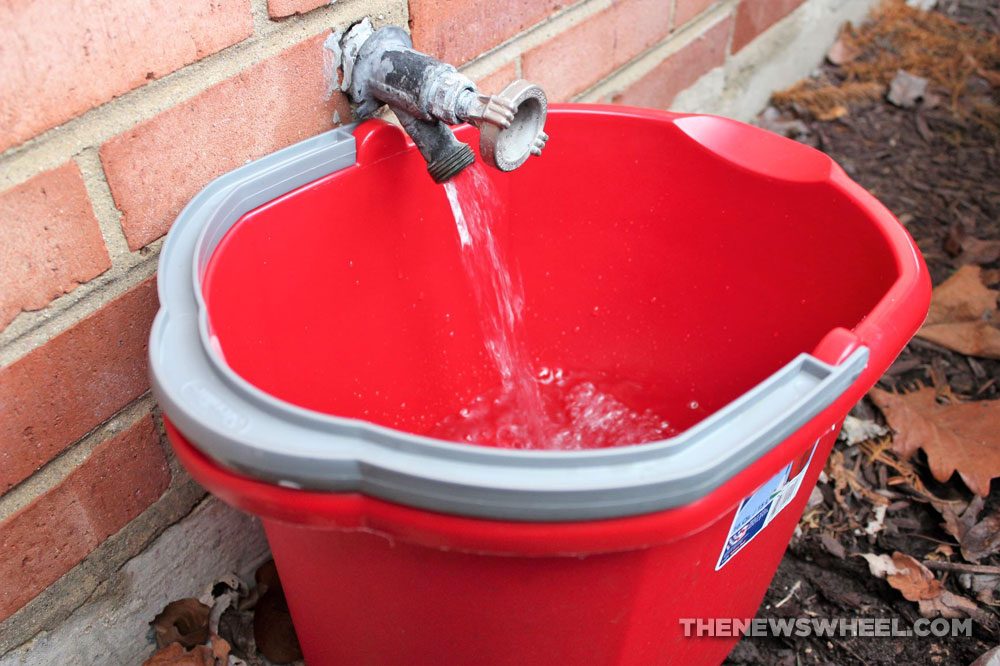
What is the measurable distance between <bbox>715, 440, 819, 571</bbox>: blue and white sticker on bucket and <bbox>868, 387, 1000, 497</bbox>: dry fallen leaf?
0.49 metres

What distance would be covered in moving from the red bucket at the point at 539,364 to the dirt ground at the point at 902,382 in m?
0.18

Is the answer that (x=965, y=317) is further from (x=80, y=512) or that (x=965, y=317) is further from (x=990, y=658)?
(x=80, y=512)

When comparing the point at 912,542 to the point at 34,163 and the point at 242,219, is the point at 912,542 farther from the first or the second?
the point at 34,163

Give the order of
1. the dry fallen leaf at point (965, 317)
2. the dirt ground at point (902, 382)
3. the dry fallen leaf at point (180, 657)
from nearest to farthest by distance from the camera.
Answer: the dry fallen leaf at point (180, 657)
the dirt ground at point (902, 382)
the dry fallen leaf at point (965, 317)

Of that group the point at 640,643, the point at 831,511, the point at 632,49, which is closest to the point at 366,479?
the point at 640,643

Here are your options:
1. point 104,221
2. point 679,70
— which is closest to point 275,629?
point 104,221

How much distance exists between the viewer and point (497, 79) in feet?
3.49

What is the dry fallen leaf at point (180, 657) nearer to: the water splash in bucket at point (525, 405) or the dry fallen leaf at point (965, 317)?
the water splash in bucket at point (525, 405)

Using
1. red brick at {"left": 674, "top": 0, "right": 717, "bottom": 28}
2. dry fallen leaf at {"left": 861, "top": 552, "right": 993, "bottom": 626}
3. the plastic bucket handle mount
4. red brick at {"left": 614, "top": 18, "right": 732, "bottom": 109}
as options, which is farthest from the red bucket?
red brick at {"left": 674, "top": 0, "right": 717, "bottom": 28}

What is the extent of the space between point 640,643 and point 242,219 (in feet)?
1.55

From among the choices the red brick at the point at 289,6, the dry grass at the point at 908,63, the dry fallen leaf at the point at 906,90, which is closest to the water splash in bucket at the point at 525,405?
the red brick at the point at 289,6

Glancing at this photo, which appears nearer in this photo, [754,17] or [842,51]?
[754,17]

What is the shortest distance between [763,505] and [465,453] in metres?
0.28

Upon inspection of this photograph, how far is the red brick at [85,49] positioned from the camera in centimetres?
61
